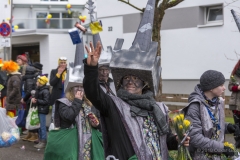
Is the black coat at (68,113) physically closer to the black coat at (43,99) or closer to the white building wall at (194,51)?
the black coat at (43,99)

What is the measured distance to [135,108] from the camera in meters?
3.72

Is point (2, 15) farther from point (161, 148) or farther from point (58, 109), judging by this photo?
point (161, 148)

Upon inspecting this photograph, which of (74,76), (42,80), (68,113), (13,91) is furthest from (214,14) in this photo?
(68,113)

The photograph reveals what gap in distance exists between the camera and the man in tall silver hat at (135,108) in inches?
144

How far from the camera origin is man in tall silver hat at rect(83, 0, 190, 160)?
365cm

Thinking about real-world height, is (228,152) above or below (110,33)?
below

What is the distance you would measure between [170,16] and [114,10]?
113 inches

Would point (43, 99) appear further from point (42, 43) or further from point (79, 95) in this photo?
point (42, 43)

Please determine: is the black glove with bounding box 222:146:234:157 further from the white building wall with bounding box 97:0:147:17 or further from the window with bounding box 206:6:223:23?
the white building wall with bounding box 97:0:147:17

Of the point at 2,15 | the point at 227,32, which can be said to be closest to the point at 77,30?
the point at 227,32

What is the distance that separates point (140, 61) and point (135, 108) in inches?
14.0

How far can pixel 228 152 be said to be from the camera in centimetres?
450

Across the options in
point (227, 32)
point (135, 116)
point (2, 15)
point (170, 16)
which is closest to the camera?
point (135, 116)

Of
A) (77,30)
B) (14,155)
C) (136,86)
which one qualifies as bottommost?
(14,155)
